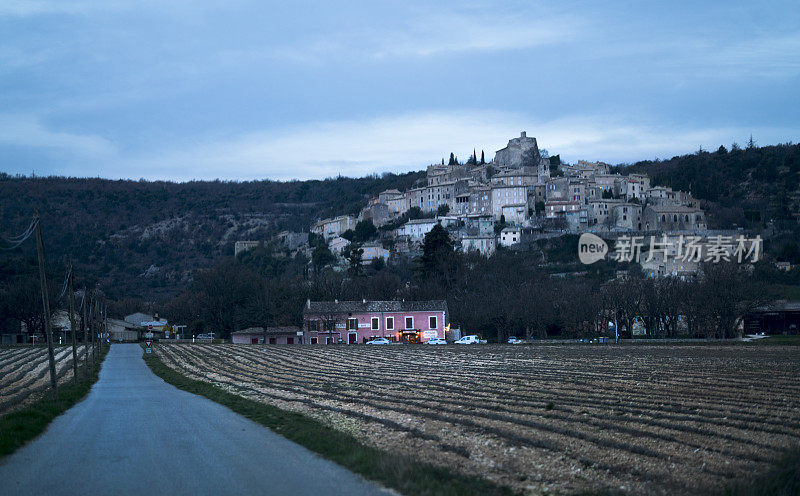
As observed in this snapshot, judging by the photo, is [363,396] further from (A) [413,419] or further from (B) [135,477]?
(B) [135,477]

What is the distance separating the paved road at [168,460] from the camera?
35.0 ft

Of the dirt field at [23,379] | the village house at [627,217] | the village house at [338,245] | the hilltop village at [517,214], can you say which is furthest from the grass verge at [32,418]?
the village house at [627,217]

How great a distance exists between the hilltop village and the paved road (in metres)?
132

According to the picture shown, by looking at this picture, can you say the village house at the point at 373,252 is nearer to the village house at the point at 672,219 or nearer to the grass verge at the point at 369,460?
the village house at the point at 672,219

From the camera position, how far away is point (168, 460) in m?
12.8

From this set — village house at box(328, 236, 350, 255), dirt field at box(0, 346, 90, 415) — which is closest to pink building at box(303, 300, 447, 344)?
dirt field at box(0, 346, 90, 415)

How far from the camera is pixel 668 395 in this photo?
21594mm

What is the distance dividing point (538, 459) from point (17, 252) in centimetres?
14706

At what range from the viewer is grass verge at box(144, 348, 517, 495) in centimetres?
1034

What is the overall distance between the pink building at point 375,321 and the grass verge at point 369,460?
193ft

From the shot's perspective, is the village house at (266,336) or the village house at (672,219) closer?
the village house at (266,336)

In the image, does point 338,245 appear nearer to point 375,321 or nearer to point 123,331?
point 123,331

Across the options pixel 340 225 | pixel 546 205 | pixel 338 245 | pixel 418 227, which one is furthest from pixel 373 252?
pixel 546 205

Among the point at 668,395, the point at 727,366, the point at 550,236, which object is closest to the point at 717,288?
the point at 727,366
